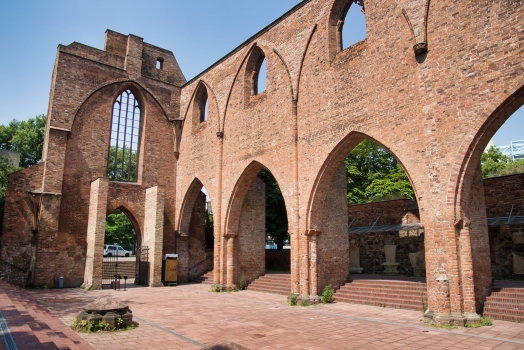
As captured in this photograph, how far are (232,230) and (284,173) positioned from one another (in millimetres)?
3794

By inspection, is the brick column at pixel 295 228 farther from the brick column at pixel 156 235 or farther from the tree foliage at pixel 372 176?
the tree foliage at pixel 372 176

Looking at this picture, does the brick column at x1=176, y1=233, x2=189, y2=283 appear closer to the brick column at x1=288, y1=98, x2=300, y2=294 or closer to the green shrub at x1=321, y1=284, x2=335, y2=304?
the brick column at x1=288, y1=98, x2=300, y2=294

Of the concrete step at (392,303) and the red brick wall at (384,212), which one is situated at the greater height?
the red brick wall at (384,212)

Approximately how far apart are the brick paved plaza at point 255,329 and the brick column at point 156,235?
16.4 feet

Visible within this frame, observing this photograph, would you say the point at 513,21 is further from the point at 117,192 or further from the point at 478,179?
the point at 117,192

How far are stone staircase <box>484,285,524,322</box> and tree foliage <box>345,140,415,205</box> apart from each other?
1382 cm

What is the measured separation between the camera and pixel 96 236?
597 inches

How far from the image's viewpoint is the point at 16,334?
6199 mm

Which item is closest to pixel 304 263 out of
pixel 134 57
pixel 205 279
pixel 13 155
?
pixel 205 279

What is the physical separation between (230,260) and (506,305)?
9185mm

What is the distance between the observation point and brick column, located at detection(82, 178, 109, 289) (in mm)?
15031

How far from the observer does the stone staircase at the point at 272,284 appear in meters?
14.0

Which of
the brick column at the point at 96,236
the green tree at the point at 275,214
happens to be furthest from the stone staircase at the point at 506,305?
the brick column at the point at 96,236

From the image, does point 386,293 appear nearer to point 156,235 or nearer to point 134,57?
point 156,235
